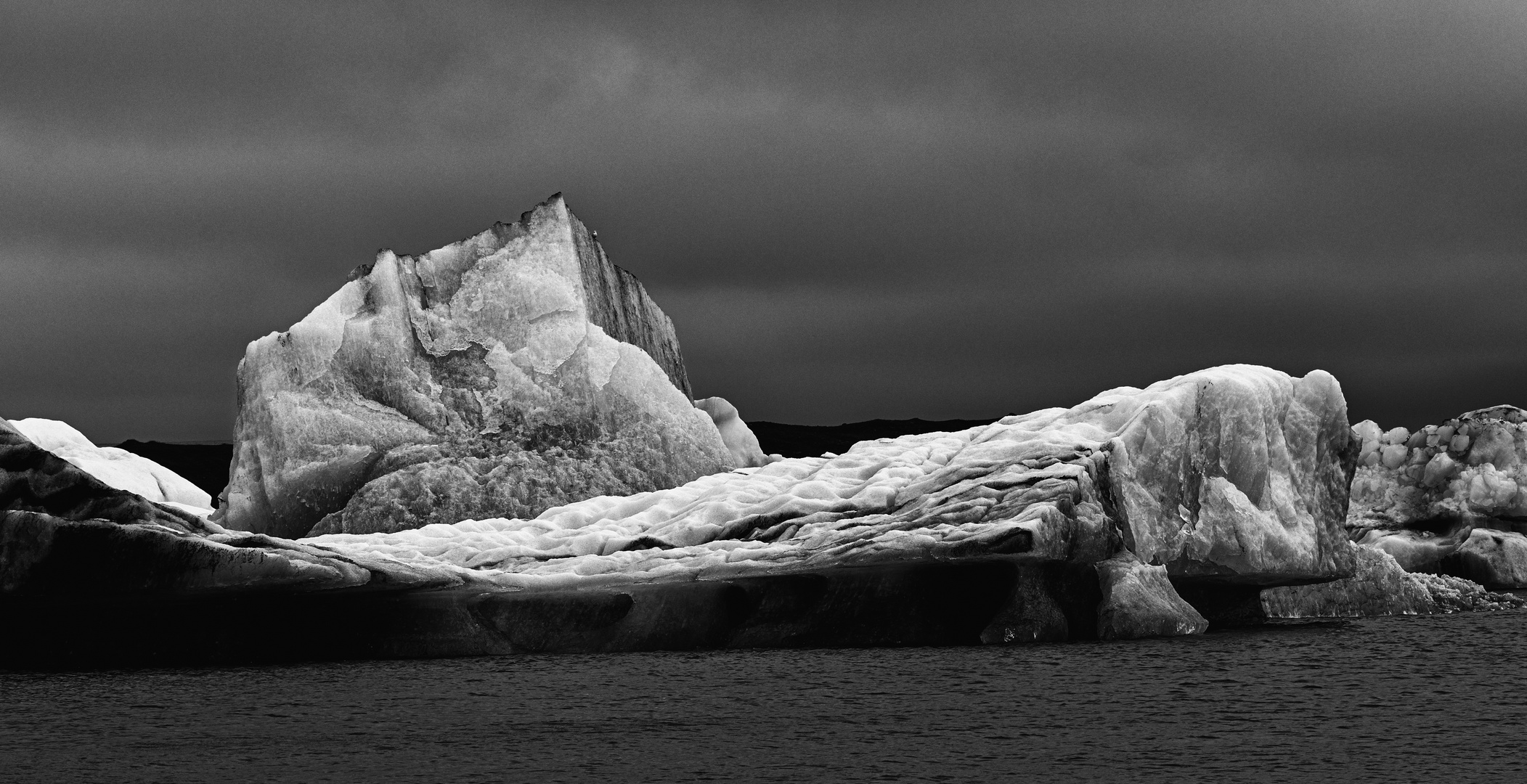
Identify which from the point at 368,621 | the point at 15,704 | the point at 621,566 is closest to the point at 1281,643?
the point at 621,566

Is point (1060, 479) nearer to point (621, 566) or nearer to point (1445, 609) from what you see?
point (621, 566)

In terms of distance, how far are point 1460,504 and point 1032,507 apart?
22.3 metres

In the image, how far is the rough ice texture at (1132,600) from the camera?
2369 cm

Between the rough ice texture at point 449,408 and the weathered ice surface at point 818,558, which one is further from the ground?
the rough ice texture at point 449,408

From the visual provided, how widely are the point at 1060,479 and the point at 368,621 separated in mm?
9534

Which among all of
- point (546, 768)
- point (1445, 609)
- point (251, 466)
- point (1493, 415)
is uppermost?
point (1493, 415)

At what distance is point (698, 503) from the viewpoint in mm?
26125

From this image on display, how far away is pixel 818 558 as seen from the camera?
73.8ft

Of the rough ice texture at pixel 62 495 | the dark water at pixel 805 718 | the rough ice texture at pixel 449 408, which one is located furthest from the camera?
the rough ice texture at pixel 449 408

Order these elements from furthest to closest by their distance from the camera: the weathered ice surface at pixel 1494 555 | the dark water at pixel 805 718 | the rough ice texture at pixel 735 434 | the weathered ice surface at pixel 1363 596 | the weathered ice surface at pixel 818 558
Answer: the weathered ice surface at pixel 1494 555
the rough ice texture at pixel 735 434
the weathered ice surface at pixel 1363 596
the weathered ice surface at pixel 818 558
the dark water at pixel 805 718

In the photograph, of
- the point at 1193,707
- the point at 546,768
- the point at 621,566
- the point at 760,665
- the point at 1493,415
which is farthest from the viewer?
the point at 1493,415

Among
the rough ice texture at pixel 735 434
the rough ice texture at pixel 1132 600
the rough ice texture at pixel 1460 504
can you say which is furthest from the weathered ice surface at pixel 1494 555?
the rough ice texture at pixel 1132 600

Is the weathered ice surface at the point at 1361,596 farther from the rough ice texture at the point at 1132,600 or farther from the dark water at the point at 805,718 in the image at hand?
the rough ice texture at the point at 1132,600

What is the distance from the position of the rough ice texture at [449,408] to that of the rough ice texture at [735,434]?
119 inches
